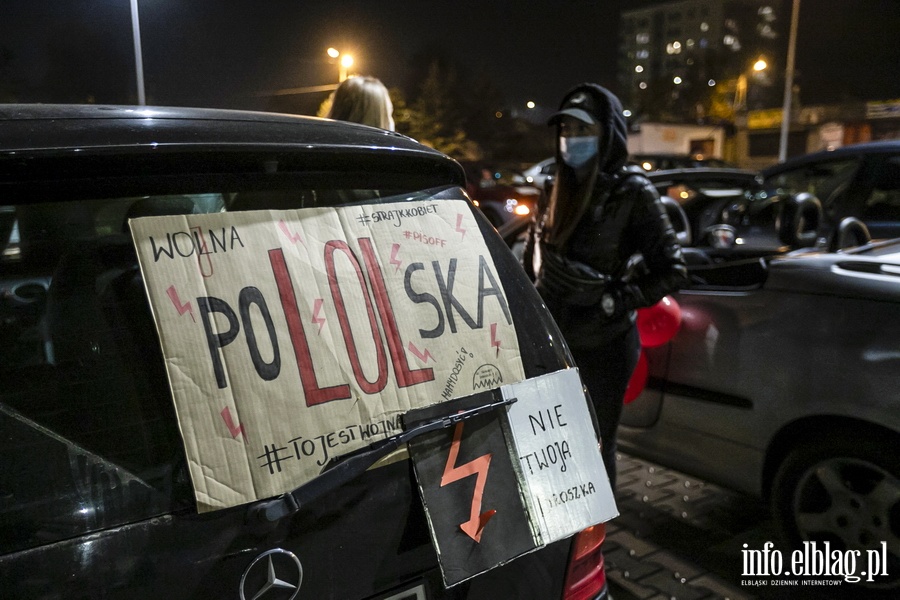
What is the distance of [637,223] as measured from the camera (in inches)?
107

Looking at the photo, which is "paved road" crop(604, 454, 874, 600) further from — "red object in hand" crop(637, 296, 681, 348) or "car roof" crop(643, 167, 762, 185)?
"car roof" crop(643, 167, 762, 185)

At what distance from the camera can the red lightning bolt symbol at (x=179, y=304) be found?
1.17 m

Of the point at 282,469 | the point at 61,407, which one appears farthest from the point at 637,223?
the point at 61,407

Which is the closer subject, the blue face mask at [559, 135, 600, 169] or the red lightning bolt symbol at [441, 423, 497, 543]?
the red lightning bolt symbol at [441, 423, 497, 543]

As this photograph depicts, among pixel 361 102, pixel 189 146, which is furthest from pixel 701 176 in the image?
pixel 189 146

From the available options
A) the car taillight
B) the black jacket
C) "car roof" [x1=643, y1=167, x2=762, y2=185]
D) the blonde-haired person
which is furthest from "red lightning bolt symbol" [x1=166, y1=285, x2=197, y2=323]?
"car roof" [x1=643, y1=167, x2=762, y2=185]

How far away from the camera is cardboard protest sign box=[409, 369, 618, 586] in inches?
51.8

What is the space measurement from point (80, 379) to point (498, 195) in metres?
12.0

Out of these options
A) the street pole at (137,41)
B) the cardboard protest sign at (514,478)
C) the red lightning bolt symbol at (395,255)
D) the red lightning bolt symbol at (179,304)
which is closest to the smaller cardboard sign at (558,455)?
the cardboard protest sign at (514,478)

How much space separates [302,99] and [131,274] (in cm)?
960

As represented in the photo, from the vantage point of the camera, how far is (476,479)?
4.47 feet

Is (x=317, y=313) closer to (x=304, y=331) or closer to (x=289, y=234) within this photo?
(x=304, y=331)

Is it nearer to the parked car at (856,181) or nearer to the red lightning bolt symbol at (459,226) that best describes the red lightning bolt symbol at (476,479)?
the red lightning bolt symbol at (459,226)

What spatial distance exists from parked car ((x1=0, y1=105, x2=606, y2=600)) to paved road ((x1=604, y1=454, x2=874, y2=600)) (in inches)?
73.3
